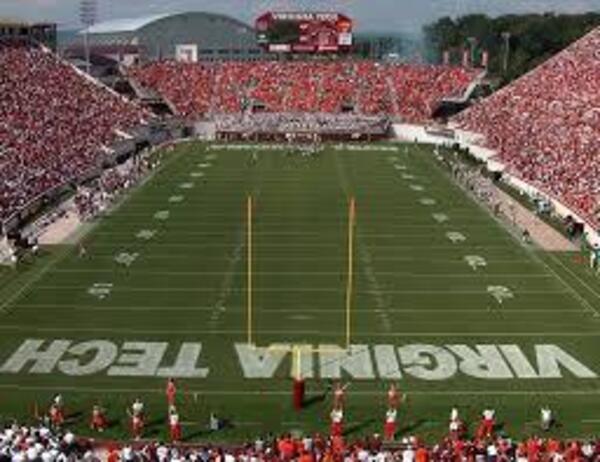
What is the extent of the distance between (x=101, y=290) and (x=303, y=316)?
5.48 m

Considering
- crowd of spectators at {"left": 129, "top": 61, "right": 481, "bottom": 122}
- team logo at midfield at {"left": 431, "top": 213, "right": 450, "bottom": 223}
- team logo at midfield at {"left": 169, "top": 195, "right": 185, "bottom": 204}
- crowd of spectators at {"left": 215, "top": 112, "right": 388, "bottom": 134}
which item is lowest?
team logo at midfield at {"left": 169, "top": 195, "right": 185, "bottom": 204}

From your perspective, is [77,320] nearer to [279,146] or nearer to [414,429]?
[414,429]

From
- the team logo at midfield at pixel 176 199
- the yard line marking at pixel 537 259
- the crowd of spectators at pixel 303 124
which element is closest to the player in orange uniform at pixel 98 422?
the yard line marking at pixel 537 259

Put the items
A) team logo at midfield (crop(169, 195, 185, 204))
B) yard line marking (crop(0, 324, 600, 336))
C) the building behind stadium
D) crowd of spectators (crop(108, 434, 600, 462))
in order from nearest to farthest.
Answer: crowd of spectators (crop(108, 434, 600, 462))
yard line marking (crop(0, 324, 600, 336))
team logo at midfield (crop(169, 195, 185, 204))
the building behind stadium

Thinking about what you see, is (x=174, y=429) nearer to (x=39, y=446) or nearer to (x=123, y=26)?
(x=39, y=446)

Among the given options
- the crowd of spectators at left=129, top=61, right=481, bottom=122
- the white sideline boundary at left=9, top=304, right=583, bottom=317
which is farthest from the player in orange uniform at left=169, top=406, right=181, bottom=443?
the crowd of spectators at left=129, top=61, right=481, bottom=122

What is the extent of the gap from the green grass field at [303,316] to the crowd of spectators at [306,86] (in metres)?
29.2

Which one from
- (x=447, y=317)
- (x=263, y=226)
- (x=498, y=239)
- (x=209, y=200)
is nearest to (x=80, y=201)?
(x=209, y=200)

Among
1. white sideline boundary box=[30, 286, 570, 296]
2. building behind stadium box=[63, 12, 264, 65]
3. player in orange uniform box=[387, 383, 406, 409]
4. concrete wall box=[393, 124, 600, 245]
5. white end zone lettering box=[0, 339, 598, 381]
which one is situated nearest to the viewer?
player in orange uniform box=[387, 383, 406, 409]

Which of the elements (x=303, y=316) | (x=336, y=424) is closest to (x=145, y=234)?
(x=303, y=316)

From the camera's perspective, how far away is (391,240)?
3272 centimetres

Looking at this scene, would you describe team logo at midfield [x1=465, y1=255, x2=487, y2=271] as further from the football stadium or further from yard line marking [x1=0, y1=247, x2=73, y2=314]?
yard line marking [x1=0, y1=247, x2=73, y2=314]

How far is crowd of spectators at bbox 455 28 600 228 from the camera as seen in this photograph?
129ft

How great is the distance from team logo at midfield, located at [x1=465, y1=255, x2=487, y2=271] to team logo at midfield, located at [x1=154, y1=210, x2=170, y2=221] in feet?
35.1
